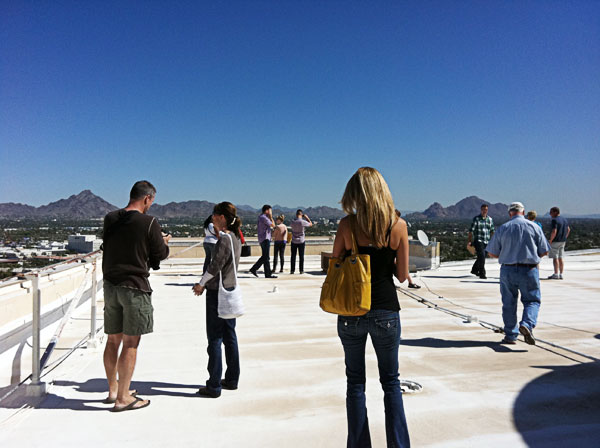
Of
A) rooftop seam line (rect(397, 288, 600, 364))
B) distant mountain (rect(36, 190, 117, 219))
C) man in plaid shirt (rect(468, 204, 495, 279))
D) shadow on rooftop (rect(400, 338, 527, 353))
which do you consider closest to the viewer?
rooftop seam line (rect(397, 288, 600, 364))

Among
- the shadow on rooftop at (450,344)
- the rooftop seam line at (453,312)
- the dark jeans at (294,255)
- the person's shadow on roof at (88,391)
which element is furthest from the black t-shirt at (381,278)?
the dark jeans at (294,255)

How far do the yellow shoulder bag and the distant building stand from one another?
441 centimetres

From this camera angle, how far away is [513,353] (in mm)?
5023

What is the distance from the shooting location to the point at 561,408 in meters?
3.55

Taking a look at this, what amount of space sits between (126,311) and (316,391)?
171 cm

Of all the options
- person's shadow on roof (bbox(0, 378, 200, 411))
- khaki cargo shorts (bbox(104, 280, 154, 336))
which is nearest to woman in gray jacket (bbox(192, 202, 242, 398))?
person's shadow on roof (bbox(0, 378, 200, 411))

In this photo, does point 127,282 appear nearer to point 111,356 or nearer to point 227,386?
point 111,356

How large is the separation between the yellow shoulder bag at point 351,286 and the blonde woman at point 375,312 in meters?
0.07

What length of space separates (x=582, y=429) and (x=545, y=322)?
3.62 metres

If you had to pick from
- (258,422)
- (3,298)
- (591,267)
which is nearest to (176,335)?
(3,298)

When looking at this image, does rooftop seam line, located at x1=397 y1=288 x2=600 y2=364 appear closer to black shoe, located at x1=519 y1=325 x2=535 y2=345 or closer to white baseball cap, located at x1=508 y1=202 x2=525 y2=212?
black shoe, located at x1=519 y1=325 x2=535 y2=345

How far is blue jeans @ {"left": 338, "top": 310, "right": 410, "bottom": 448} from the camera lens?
2.67 m

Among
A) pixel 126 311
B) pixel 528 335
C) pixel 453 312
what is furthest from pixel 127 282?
pixel 453 312

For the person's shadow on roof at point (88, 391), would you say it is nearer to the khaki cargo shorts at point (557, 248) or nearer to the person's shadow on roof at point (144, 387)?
the person's shadow on roof at point (144, 387)
